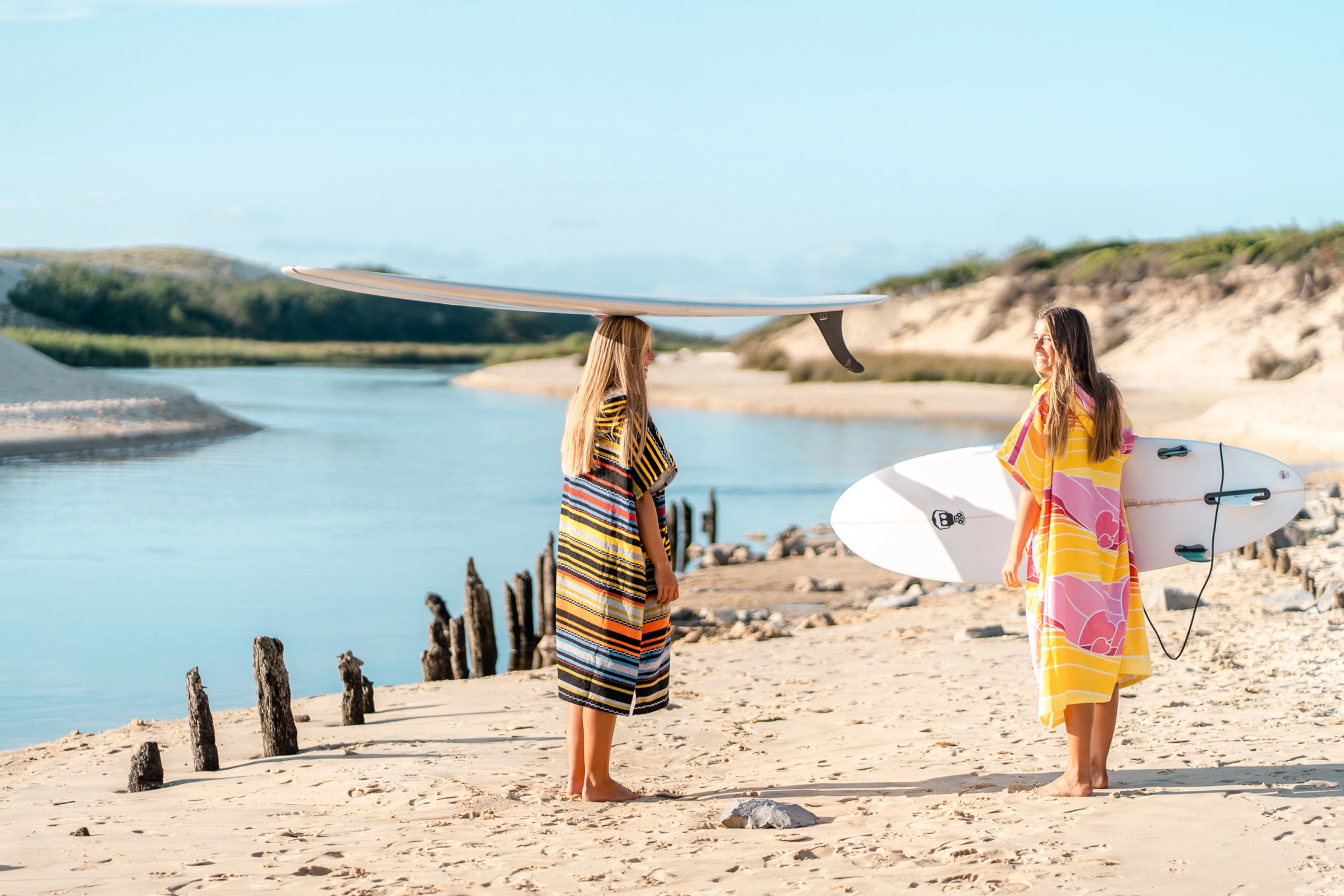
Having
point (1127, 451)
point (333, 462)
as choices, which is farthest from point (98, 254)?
point (1127, 451)

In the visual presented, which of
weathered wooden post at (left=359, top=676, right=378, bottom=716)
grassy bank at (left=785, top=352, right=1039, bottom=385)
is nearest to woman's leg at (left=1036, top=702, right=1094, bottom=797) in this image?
weathered wooden post at (left=359, top=676, right=378, bottom=716)

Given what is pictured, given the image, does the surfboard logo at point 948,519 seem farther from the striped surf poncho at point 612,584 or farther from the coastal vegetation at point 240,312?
the coastal vegetation at point 240,312

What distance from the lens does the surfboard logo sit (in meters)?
5.50

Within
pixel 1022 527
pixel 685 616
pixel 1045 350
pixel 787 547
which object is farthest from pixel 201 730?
pixel 787 547

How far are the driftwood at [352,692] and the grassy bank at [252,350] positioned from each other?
177 feet

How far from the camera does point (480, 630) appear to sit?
8.92 metres

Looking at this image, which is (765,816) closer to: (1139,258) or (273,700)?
(273,700)

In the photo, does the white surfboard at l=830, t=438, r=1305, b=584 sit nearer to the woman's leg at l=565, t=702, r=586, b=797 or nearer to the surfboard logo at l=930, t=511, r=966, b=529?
the surfboard logo at l=930, t=511, r=966, b=529

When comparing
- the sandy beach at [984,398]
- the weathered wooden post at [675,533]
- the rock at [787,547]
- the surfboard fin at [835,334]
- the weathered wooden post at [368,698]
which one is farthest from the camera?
the sandy beach at [984,398]

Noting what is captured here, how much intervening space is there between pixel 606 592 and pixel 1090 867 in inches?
70.2

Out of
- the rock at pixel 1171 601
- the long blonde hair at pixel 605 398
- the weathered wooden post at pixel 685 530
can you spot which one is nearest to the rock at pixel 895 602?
the rock at pixel 1171 601

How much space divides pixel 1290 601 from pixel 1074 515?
5.14 m

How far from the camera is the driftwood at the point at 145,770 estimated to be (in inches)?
205

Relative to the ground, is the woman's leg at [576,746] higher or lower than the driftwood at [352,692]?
higher
